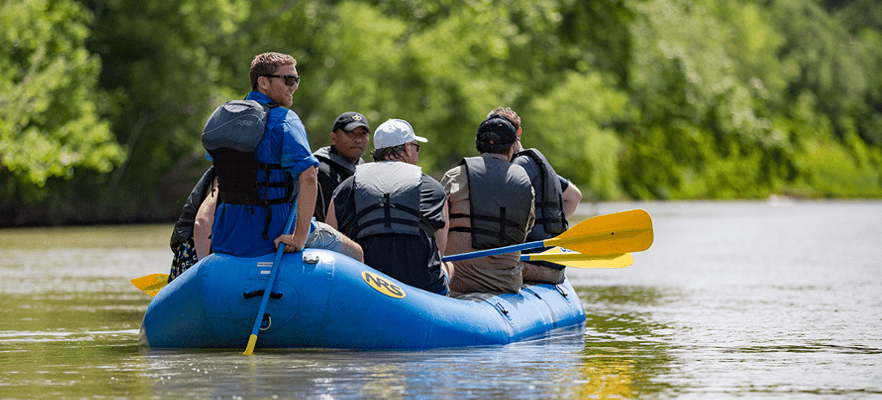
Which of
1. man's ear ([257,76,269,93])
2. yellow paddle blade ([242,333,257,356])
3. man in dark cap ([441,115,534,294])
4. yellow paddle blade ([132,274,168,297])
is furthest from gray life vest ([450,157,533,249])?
yellow paddle blade ([132,274,168,297])

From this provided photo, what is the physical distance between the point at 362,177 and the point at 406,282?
63 cm

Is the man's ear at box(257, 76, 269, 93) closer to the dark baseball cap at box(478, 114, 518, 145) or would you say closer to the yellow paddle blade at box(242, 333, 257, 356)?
the yellow paddle blade at box(242, 333, 257, 356)

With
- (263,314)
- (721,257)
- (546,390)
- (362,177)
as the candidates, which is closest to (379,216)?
(362,177)

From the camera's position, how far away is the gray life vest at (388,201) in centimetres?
721

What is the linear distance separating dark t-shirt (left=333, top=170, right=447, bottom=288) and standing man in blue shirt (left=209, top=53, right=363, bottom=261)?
49cm

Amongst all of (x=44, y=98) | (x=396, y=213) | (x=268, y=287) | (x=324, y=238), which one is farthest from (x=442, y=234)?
(x=44, y=98)

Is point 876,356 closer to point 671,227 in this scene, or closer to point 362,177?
point 362,177

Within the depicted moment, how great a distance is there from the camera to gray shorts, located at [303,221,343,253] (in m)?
7.01

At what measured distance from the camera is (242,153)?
265 inches

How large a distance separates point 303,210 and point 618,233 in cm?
276

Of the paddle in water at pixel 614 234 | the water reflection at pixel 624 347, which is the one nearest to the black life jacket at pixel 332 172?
the paddle in water at pixel 614 234

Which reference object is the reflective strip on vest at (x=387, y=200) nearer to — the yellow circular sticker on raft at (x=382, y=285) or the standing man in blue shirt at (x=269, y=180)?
the yellow circular sticker on raft at (x=382, y=285)

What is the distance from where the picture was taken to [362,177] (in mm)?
7305

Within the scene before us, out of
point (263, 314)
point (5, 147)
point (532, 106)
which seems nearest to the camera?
point (263, 314)
